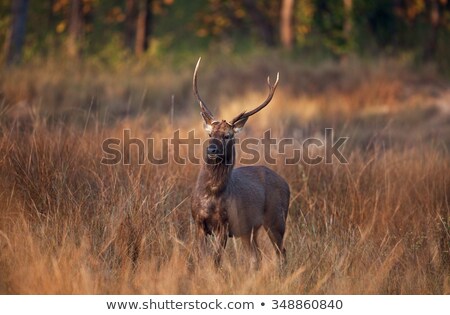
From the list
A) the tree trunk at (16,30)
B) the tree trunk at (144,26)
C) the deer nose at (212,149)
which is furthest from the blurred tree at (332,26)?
the deer nose at (212,149)

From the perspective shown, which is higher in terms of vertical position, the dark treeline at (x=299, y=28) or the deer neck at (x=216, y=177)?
the dark treeline at (x=299, y=28)

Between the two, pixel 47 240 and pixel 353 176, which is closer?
pixel 47 240

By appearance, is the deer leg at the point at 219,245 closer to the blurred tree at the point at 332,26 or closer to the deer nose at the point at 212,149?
the deer nose at the point at 212,149

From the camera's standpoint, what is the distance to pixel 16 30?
21078 millimetres

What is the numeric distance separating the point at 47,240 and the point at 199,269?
1441mm

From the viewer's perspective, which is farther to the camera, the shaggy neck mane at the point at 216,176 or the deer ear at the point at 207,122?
the deer ear at the point at 207,122

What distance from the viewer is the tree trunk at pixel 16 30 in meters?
21.0

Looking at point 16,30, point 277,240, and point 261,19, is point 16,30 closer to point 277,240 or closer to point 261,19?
point 261,19

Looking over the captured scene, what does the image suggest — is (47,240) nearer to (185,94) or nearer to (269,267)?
(269,267)

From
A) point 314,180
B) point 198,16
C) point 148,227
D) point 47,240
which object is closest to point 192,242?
point 148,227

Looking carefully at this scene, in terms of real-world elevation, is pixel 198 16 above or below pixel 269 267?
above

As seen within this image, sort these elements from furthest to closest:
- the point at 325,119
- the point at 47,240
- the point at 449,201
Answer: the point at 325,119 < the point at 449,201 < the point at 47,240

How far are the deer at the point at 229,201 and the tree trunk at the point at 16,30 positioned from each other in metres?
13.4

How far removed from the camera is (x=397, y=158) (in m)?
11.3
